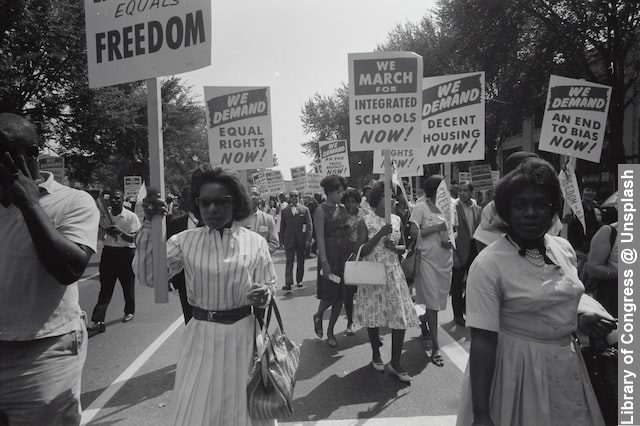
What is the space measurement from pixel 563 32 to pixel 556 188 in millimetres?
17708

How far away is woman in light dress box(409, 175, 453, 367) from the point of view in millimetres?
5883

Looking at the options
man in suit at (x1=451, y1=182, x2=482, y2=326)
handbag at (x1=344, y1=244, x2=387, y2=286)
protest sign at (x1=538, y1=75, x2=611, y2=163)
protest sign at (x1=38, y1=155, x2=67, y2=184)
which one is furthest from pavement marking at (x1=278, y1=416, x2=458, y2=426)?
protest sign at (x1=38, y1=155, x2=67, y2=184)

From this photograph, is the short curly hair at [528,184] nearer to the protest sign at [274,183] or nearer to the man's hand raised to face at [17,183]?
the man's hand raised to face at [17,183]

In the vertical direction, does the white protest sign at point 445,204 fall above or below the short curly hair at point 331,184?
below

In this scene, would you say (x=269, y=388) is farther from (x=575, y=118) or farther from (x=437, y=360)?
(x=575, y=118)

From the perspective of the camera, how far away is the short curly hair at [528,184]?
228cm

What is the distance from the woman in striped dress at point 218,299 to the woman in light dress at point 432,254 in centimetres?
323

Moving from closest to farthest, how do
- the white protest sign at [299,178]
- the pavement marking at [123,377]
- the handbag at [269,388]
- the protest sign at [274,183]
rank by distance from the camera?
1. the handbag at [269,388]
2. the pavement marking at [123,377]
3. the protest sign at [274,183]
4. the white protest sign at [299,178]

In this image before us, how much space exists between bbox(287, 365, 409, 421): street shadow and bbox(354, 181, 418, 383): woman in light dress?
16 cm

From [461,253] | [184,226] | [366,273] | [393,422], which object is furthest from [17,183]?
[461,253]

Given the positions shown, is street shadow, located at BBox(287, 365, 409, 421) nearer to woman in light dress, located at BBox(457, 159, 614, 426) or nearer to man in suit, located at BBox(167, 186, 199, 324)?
man in suit, located at BBox(167, 186, 199, 324)

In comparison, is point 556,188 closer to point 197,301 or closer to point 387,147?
point 197,301

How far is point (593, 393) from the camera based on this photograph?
219 centimetres

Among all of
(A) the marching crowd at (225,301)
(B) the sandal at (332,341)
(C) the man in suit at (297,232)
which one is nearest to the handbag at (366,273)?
(B) the sandal at (332,341)
